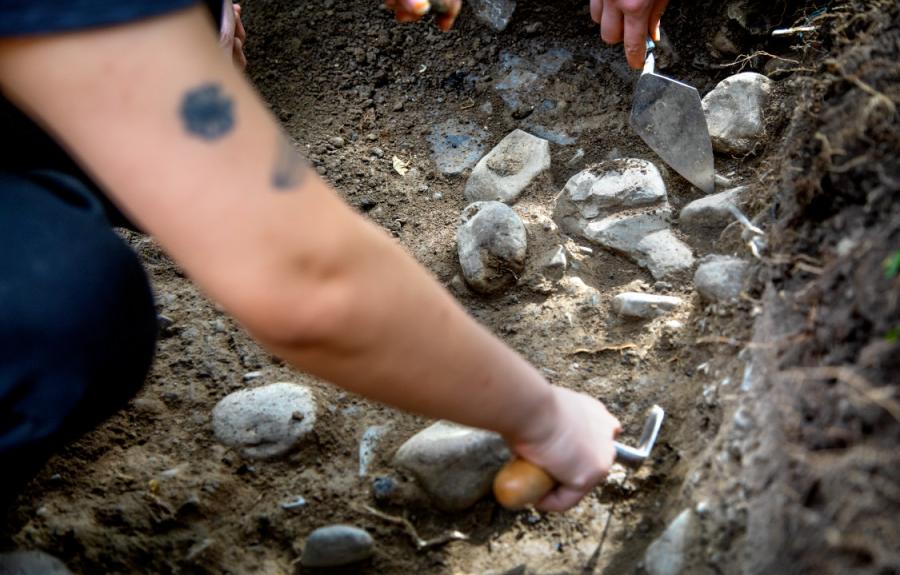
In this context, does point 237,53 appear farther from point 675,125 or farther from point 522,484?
point 522,484

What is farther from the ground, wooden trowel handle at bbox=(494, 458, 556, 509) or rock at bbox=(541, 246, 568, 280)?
wooden trowel handle at bbox=(494, 458, 556, 509)

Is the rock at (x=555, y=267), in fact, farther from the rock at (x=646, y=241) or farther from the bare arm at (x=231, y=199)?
the bare arm at (x=231, y=199)

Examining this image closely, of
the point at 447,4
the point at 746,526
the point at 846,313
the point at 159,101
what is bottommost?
the point at 746,526

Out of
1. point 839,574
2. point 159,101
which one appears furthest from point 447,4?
point 839,574

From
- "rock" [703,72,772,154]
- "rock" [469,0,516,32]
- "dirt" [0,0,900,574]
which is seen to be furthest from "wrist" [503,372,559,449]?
"rock" [469,0,516,32]

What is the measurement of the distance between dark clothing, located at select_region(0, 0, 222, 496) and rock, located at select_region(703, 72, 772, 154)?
142cm

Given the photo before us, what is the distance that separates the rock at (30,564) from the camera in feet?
4.23

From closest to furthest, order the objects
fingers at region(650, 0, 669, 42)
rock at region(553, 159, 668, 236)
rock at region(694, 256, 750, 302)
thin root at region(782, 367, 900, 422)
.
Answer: thin root at region(782, 367, 900, 422) → rock at region(694, 256, 750, 302) → fingers at region(650, 0, 669, 42) → rock at region(553, 159, 668, 236)

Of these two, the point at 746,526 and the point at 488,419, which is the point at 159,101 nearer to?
the point at 488,419

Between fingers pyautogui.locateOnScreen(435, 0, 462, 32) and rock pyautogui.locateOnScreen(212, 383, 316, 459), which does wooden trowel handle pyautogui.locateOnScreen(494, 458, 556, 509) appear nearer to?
rock pyautogui.locateOnScreen(212, 383, 316, 459)

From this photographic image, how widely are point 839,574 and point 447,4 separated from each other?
119cm

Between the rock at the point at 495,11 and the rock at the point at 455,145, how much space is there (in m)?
0.34

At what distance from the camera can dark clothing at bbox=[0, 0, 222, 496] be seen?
112 cm

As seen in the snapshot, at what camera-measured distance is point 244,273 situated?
874 mm
